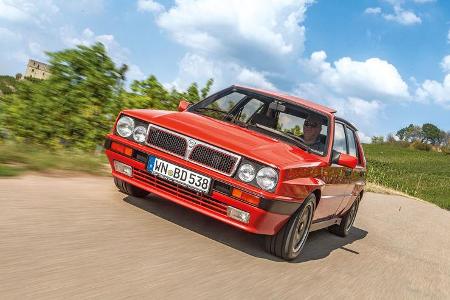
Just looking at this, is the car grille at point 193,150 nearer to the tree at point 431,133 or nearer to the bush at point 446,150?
the bush at point 446,150

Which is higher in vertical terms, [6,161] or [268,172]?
[268,172]

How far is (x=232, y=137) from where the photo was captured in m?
5.25

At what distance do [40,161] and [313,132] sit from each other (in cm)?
329

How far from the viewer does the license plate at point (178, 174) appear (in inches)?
196

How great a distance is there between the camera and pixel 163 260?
4.17 m

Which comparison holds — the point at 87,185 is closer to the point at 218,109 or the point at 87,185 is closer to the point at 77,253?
the point at 218,109

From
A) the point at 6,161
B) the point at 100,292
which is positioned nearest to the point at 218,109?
the point at 6,161

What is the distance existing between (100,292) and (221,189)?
197 cm

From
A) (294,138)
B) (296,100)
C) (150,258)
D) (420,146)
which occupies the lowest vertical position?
(150,258)

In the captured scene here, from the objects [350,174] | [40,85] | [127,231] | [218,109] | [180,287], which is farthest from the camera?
[40,85]

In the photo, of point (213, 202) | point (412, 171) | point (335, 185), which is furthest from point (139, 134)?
point (412, 171)

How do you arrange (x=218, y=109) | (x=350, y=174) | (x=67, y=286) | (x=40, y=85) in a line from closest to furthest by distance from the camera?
(x=67, y=286)
(x=218, y=109)
(x=350, y=174)
(x=40, y=85)

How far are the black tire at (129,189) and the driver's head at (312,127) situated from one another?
A: 72.6 inches

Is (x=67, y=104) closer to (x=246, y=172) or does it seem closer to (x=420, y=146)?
(x=246, y=172)
